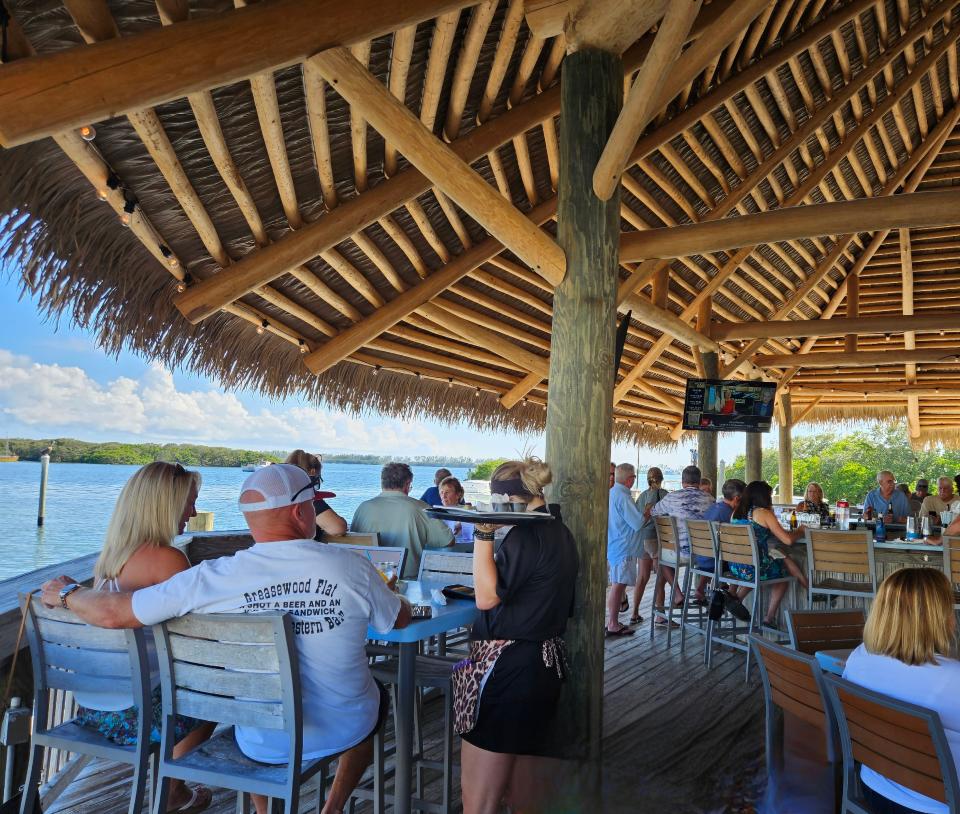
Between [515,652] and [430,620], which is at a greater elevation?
[430,620]

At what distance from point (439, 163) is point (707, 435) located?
7552mm

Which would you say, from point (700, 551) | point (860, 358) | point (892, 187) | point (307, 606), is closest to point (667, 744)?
point (700, 551)

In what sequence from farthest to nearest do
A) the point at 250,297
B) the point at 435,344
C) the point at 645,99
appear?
1. the point at 435,344
2. the point at 250,297
3. the point at 645,99

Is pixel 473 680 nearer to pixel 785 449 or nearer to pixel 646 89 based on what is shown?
pixel 646 89

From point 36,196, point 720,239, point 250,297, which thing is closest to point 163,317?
point 250,297

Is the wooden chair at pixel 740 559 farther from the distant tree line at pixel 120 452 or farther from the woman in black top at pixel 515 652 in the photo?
the distant tree line at pixel 120 452

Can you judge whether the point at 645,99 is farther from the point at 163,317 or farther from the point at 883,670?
the point at 163,317

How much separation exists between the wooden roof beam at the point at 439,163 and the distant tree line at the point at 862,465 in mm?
27159

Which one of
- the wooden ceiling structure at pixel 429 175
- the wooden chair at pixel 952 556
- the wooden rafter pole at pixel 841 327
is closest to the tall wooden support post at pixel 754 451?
the wooden ceiling structure at pixel 429 175

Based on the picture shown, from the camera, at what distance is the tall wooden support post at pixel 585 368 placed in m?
3.53

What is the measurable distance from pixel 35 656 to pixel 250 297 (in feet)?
12.4

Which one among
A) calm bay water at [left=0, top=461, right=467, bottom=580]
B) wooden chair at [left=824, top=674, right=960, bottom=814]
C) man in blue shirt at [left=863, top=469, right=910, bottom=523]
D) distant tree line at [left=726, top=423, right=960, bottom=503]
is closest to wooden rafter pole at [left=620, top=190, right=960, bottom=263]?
wooden chair at [left=824, top=674, right=960, bottom=814]

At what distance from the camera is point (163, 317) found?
4.99 m

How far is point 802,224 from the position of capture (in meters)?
4.61
